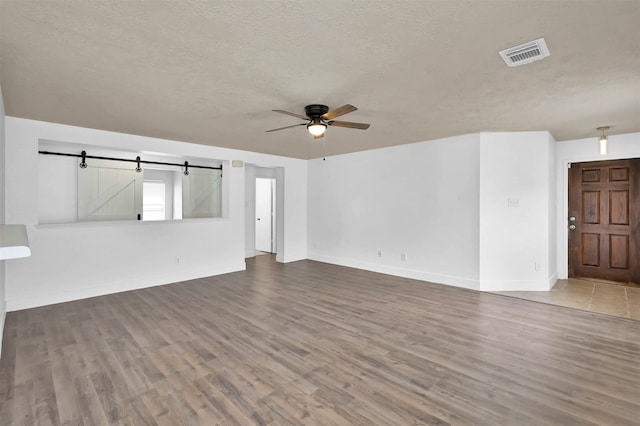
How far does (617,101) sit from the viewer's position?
10.8ft

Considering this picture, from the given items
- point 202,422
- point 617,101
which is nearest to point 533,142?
point 617,101

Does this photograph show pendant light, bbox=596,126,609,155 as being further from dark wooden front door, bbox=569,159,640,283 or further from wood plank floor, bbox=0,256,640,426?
wood plank floor, bbox=0,256,640,426

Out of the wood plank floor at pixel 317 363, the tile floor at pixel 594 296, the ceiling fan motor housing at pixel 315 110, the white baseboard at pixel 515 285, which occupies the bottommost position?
the wood plank floor at pixel 317 363

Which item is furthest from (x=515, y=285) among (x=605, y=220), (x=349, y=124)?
(x=349, y=124)

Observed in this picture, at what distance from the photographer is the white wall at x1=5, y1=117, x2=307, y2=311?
155 inches

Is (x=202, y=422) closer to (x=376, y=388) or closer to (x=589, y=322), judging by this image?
(x=376, y=388)

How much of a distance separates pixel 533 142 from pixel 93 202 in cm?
678

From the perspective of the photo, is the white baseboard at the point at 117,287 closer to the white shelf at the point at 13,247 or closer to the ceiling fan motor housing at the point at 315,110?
the ceiling fan motor housing at the point at 315,110

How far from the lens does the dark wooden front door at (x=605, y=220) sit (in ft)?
16.3

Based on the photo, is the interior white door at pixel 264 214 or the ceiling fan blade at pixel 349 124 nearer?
the ceiling fan blade at pixel 349 124

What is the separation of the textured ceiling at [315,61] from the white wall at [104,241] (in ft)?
1.76

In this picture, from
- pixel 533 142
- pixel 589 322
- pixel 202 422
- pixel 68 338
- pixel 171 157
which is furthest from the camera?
pixel 171 157

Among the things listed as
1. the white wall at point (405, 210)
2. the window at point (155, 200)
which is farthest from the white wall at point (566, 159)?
the window at point (155, 200)

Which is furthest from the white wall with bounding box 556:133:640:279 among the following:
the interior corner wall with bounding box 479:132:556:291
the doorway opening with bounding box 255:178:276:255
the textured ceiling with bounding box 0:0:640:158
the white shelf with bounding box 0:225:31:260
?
the white shelf with bounding box 0:225:31:260
